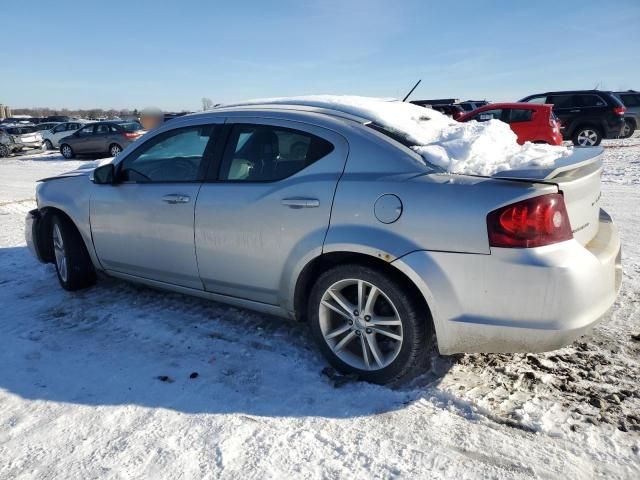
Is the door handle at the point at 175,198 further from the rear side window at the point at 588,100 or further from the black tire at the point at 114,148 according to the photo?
the rear side window at the point at 588,100

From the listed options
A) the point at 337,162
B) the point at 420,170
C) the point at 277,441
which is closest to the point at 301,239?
the point at 337,162

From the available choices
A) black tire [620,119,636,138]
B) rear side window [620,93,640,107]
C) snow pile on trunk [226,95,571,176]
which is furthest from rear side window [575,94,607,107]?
snow pile on trunk [226,95,571,176]

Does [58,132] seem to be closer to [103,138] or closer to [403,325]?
[103,138]

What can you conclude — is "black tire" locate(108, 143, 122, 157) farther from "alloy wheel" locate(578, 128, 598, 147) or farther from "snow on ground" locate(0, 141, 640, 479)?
"alloy wheel" locate(578, 128, 598, 147)

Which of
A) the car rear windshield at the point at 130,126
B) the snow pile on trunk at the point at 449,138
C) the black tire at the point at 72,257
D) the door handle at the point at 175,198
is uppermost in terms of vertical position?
the snow pile on trunk at the point at 449,138

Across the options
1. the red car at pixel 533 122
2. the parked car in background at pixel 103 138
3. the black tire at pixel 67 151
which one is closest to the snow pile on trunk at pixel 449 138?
the red car at pixel 533 122

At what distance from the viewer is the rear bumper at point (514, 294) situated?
2370mm

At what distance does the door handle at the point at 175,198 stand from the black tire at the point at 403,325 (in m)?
1.18

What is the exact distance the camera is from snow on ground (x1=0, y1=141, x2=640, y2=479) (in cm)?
226

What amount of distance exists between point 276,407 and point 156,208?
178cm

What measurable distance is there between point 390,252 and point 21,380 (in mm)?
2388

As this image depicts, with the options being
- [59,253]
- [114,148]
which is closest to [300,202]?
[59,253]

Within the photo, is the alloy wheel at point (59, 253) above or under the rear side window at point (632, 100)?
under

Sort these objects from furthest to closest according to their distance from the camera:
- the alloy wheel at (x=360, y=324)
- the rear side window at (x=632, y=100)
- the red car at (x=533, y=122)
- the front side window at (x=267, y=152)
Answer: the rear side window at (x=632, y=100) < the red car at (x=533, y=122) < the front side window at (x=267, y=152) < the alloy wheel at (x=360, y=324)
